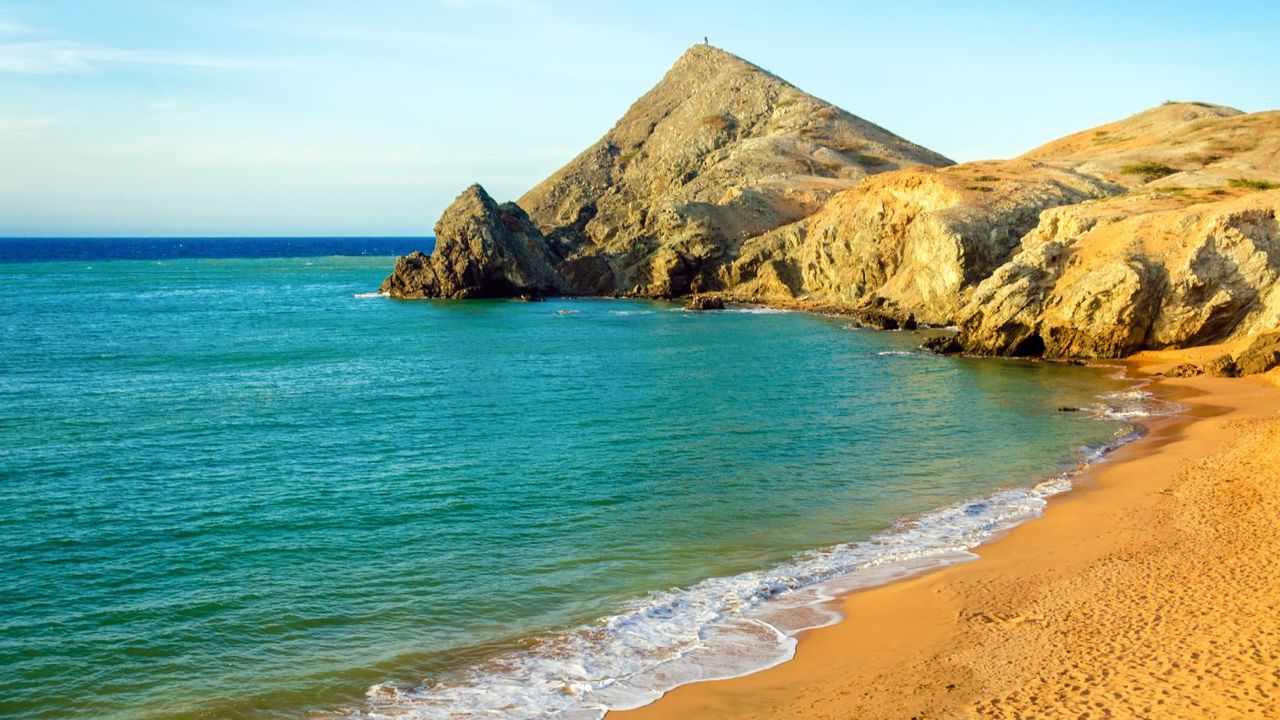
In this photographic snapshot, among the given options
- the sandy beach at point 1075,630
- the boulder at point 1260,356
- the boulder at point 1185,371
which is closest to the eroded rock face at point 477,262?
the boulder at point 1185,371

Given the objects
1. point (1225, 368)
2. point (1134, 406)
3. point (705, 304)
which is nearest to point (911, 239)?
point (705, 304)

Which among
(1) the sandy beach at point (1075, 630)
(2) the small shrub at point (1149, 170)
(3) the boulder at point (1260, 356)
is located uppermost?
(2) the small shrub at point (1149, 170)

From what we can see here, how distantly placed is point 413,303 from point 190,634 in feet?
260

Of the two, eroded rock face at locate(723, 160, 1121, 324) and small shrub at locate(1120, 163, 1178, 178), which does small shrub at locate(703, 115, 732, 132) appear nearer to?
eroded rock face at locate(723, 160, 1121, 324)

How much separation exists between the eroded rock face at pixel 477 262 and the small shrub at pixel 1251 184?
2425 inches

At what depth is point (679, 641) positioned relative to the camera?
17.1 m

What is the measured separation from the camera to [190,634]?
17.5 m

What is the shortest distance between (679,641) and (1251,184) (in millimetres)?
62973

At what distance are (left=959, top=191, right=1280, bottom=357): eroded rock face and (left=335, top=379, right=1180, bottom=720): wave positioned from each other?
29545mm

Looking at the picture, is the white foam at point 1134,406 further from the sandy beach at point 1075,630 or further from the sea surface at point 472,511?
the sandy beach at point 1075,630

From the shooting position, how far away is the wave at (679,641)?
49.2ft

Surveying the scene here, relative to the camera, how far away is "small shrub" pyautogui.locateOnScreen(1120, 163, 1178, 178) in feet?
266

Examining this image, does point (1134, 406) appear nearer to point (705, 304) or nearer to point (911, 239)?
point (911, 239)

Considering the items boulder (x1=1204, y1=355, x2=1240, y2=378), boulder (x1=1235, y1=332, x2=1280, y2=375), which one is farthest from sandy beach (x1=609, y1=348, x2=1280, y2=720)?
boulder (x1=1235, y1=332, x2=1280, y2=375)
